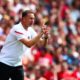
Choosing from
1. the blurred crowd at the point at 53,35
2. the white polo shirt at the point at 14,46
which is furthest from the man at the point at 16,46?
the blurred crowd at the point at 53,35

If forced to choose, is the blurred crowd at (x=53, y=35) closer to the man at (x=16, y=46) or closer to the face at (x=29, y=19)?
the man at (x=16, y=46)

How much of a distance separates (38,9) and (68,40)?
4.56ft

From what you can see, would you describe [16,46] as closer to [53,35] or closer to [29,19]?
[29,19]

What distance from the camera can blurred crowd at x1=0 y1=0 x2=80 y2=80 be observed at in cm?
1172

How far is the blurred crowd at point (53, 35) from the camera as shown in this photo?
11.7m

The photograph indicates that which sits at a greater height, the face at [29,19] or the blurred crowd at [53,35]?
the face at [29,19]

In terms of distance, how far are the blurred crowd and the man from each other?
3564mm

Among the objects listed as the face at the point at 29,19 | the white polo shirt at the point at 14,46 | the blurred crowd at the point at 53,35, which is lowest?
the blurred crowd at the point at 53,35

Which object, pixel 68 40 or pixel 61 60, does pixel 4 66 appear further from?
pixel 68 40

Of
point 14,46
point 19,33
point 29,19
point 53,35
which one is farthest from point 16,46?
point 53,35

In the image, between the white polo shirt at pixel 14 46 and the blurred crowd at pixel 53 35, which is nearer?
the white polo shirt at pixel 14 46

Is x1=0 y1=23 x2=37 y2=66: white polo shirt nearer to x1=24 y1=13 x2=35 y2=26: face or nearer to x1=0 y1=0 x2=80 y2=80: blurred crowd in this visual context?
x1=24 y1=13 x2=35 y2=26: face

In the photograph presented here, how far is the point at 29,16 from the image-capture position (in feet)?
23.7

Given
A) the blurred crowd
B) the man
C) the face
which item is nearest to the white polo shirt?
the man
